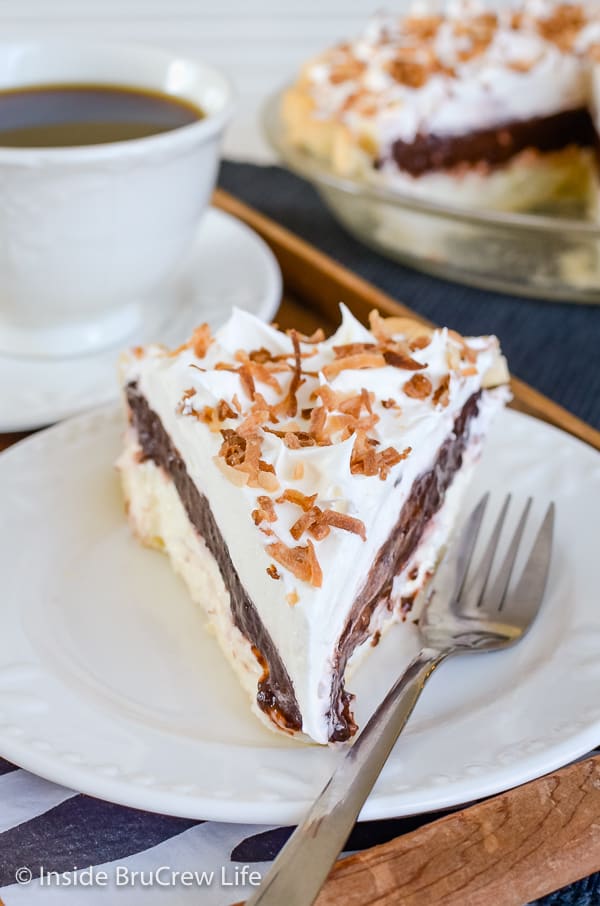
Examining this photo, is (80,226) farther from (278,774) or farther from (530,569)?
(278,774)

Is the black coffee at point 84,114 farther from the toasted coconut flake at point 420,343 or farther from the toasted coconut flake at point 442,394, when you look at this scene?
the toasted coconut flake at point 442,394

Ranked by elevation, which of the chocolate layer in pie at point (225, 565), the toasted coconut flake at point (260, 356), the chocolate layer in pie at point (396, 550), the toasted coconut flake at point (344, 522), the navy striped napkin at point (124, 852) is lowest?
the navy striped napkin at point (124, 852)

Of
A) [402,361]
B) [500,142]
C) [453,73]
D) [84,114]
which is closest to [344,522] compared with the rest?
[402,361]

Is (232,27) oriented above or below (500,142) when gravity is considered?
below

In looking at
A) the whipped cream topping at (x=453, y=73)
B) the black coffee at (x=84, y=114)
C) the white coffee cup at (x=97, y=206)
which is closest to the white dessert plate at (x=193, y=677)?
the white coffee cup at (x=97, y=206)

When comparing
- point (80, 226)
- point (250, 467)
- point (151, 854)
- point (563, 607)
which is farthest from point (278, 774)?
point (80, 226)

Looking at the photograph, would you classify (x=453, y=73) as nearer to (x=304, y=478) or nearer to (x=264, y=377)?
(x=264, y=377)

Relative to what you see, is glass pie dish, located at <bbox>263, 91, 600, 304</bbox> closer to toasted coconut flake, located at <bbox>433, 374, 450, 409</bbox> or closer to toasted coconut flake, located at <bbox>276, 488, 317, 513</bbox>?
toasted coconut flake, located at <bbox>433, 374, 450, 409</bbox>
